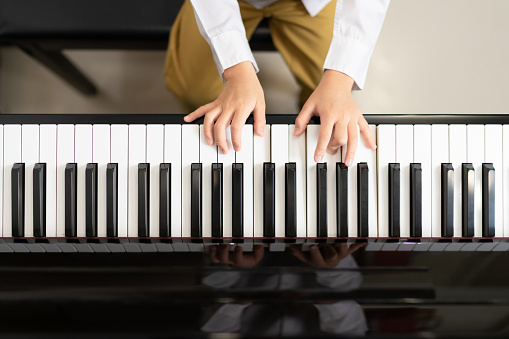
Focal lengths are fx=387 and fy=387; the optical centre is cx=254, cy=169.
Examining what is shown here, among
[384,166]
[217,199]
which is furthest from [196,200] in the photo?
[384,166]

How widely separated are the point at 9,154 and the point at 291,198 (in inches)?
20.9

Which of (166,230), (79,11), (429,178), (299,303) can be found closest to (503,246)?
(429,178)

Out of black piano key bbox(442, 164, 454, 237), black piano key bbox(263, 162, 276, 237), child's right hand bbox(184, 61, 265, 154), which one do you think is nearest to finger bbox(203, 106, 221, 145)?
child's right hand bbox(184, 61, 265, 154)

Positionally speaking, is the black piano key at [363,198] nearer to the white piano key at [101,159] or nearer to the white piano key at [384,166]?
the white piano key at [384,166]

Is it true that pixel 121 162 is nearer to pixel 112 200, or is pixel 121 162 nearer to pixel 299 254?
pixel 112 200

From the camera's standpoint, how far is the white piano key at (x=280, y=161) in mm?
713

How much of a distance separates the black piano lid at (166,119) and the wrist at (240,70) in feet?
0.39

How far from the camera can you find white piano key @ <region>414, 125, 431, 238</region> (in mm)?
719

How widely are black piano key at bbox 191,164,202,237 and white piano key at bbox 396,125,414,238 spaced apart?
1.22ft

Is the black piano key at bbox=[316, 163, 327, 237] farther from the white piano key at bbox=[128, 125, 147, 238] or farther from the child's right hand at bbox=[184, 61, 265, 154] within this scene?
the white piano key at bbox=[128, 125, 147, 238]

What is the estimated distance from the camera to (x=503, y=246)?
620mm

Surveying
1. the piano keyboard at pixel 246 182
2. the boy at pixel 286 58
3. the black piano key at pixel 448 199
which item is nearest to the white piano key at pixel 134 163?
the piano keyboard at pixel 246 182

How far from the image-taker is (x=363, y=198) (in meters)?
0.71

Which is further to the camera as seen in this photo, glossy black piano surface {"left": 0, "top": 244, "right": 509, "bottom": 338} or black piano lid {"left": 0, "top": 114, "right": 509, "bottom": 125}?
black piano lid {"left": 0, "top": 114, "right": 509, "bottom": 125}
